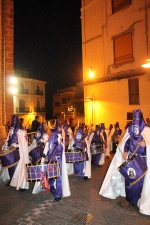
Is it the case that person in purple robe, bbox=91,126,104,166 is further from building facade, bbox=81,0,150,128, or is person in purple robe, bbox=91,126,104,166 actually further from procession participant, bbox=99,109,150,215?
building facade, bbox=81,0,150,128

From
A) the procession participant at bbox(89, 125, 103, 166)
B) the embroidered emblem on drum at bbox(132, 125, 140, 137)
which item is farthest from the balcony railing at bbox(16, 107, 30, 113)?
the embroidered emblem on drum at bbox(132, 125, 140, 137)

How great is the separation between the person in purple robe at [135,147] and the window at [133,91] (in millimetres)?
10028

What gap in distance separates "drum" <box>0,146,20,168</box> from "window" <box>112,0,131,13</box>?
45.5 ft

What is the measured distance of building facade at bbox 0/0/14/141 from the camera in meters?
8.17

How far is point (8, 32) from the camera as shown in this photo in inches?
327

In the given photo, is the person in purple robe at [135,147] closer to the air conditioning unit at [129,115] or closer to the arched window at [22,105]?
the air conditioning unit at [129,115]

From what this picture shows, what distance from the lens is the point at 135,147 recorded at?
5031 mm

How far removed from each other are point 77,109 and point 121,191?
24881mm

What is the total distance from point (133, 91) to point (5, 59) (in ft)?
31.9

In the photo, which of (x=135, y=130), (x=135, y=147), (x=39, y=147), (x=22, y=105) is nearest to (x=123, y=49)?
(x=39, y=147)

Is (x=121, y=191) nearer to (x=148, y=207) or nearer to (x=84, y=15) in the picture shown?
(x=148, y=207)

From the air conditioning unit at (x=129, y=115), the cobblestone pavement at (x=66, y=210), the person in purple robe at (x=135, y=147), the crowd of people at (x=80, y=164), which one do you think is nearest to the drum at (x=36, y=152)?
the crowd of people at (x=80, y=164)

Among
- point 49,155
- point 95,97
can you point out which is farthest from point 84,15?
point 49,155

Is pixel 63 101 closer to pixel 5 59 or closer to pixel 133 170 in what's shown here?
pixel 5 59
